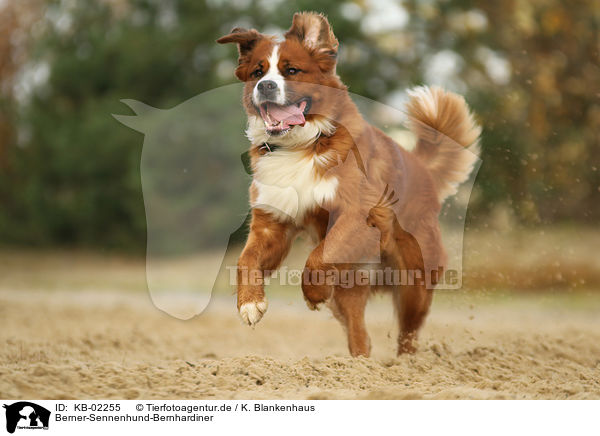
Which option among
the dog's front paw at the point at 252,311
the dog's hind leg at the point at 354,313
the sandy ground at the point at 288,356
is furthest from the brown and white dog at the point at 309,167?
the sandy ground at the point at 288,356

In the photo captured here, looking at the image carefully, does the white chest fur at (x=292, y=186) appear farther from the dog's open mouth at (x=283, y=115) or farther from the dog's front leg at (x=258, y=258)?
the dog's open mouth at (x=283, y=115)

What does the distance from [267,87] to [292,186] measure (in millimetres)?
677

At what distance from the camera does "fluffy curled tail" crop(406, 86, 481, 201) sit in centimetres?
535

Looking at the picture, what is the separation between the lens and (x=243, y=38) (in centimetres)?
439

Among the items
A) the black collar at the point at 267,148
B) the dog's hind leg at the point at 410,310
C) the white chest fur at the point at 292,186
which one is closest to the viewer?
the white chest fur at the point at 292,186

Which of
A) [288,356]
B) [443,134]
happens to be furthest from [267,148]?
[288,356]

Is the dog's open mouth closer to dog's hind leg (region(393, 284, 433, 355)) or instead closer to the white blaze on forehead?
the white blaze on forehead

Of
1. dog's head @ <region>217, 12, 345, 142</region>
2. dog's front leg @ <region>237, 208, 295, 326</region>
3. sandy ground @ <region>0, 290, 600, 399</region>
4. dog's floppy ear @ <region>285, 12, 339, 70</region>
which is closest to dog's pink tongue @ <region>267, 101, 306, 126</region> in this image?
dog's head @ <region>217, 12, 345, 142</region>

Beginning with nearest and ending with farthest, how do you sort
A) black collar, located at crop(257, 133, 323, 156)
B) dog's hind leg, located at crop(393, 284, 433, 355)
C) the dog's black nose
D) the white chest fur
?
the dog's black nose < the white chest fur < black collar, located at crop(257, 133, 323, 156) < dog's hind leg, located at crop(393, 284, 433, 355)

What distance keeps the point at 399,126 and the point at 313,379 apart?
7.91 ft

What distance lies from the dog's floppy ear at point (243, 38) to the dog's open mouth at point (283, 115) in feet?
1.59

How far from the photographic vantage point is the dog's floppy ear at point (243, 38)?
14.3 feet

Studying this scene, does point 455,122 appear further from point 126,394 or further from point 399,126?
point 126,394

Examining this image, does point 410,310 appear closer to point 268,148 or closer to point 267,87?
point 268,148
